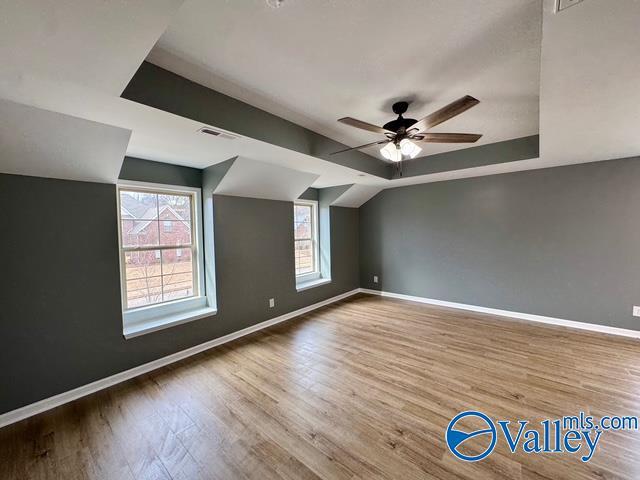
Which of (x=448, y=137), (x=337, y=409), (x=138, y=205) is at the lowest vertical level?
(x=337, y=409)

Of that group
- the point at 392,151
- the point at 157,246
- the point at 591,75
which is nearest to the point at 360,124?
the point at 392,151

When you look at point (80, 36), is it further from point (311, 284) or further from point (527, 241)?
point (527, 241)

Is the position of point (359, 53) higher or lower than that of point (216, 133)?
higher

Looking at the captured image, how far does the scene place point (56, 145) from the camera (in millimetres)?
1906

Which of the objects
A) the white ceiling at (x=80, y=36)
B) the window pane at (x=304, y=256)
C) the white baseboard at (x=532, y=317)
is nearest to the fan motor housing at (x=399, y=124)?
the white ceiling at (x=80, y=36)

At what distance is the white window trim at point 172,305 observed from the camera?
8.85 feet

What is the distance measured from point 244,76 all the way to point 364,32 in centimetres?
90

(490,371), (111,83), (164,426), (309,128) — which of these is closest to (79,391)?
(164,426)

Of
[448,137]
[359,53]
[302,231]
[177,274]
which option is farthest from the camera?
[302,231]

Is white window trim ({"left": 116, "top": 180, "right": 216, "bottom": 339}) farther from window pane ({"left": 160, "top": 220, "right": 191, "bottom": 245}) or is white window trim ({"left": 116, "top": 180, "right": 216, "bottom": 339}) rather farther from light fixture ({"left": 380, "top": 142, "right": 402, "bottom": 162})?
light fixture ({"left": 380, "top": 142, "right": 402, "bottom": 162})

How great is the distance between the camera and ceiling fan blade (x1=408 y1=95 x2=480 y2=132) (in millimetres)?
1656

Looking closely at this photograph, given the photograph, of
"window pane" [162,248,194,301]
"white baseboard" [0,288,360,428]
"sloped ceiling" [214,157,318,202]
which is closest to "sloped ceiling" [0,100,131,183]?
"sloped ceiling" [214,157,318,202]

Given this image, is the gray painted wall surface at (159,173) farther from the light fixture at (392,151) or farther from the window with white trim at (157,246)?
the light fixture at (392,151)

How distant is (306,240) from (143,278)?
9.08 feet
